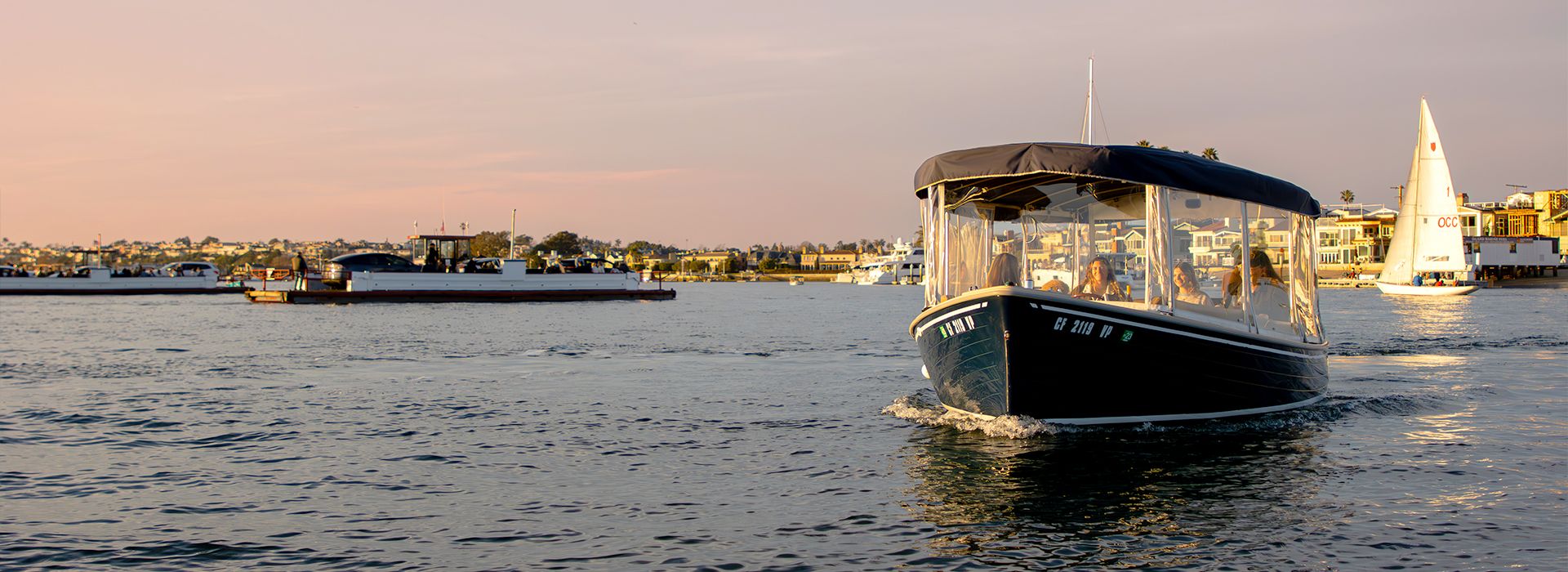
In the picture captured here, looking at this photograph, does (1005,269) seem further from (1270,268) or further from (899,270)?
(899,270)

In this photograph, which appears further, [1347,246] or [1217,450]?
[1347,246]

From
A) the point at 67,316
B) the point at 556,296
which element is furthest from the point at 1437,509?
the point at 556,296

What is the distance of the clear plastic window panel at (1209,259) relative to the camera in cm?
1406

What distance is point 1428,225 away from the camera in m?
78.6

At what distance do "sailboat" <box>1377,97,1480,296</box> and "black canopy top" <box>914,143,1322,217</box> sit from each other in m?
71.1

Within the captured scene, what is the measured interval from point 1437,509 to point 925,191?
768 cm

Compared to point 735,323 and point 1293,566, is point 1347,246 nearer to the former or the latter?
point 735,323

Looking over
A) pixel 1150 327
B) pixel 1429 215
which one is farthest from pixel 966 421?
pixel 1429 215

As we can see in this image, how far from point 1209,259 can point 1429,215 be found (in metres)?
74.8

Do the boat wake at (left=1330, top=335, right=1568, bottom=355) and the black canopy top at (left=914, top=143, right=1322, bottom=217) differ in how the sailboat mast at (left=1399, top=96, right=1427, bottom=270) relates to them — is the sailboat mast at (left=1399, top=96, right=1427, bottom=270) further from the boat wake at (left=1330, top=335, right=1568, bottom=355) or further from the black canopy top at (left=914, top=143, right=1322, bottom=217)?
the black canopy top at (left=914, top=143, right=1322, bottom=217)

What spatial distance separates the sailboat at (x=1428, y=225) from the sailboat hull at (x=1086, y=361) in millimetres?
71531

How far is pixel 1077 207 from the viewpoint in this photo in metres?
15.9

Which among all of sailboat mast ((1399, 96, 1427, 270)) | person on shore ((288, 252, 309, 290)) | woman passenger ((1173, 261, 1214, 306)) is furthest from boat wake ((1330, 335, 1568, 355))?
A: person on shore ((288, 252, 309, 290))

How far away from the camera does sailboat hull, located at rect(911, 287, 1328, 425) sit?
41.6ft
